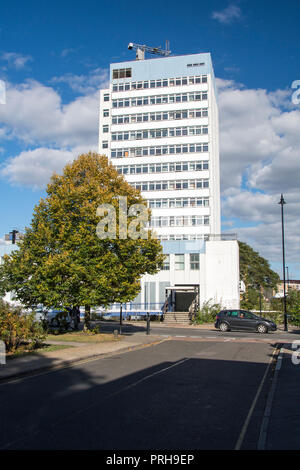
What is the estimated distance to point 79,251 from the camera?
20766 mm

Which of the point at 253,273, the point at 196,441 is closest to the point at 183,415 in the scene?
the point at 196,441

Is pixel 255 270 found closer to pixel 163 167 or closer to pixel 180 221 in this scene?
pixel 180 221

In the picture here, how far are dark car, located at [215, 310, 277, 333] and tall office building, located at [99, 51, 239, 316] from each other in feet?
76.1

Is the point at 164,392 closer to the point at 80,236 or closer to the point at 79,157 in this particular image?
the point at 80,236

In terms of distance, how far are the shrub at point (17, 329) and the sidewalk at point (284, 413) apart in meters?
9.21

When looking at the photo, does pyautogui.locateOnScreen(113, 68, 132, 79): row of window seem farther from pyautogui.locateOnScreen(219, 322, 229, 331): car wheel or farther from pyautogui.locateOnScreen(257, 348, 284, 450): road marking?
pyautogui.locateOnScreen(257, 348, 284, 450): road marking

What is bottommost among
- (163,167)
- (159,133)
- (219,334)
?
(219,334)

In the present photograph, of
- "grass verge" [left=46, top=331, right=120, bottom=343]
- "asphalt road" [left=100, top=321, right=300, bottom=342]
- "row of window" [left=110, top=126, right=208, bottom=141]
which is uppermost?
"row of window" [left=110, top=126, right=208, bottom=141]

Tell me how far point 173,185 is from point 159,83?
14.9 metres

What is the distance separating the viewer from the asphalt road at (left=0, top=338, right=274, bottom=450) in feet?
19.4

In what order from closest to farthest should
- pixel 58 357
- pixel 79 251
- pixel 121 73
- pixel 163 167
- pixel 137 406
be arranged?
pixel 137 406 < pixel 58 357 < pixel 79 251 < pixel 163 167 < pixel 121 73

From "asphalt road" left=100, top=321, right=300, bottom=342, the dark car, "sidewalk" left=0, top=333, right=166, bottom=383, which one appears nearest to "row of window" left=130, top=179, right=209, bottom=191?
the dark car

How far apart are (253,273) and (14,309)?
64.2 meters

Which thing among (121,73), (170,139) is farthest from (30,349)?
(121,73)
